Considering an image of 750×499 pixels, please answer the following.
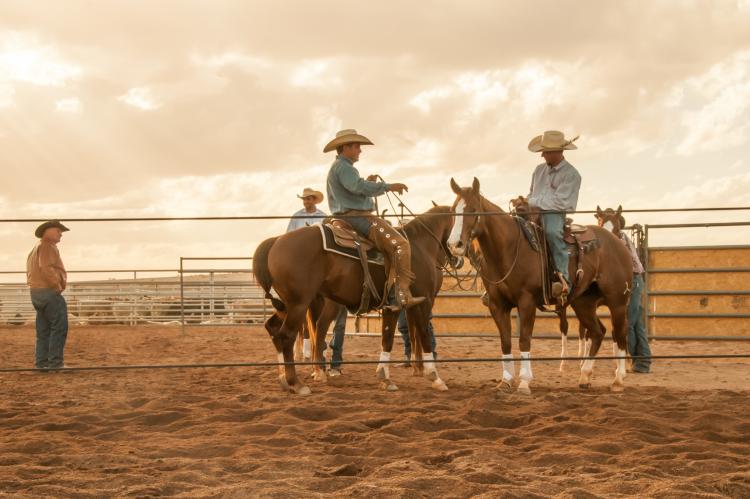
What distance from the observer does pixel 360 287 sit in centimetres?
738

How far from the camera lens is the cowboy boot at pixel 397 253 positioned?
289 inches

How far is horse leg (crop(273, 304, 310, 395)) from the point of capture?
7.13 metres

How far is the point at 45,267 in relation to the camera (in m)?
9.55

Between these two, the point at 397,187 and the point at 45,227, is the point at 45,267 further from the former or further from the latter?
the point at 397,187

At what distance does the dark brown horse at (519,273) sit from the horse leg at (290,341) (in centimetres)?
151

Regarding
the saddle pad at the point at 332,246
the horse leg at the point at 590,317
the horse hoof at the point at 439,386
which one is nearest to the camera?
the saddle pad at the point at 332,246

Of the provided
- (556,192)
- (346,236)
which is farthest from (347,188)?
(556,192)

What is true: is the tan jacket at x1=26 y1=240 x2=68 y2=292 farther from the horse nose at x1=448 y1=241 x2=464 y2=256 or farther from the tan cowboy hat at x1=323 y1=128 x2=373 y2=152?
the horse nose at x1=448 y1=241 x2=464 y2=256

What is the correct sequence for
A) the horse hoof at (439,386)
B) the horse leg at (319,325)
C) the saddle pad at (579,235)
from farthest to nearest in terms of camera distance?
the horse leg at (319,325) < the saddle pad at (579,235) < the horse hoof at (439,386)

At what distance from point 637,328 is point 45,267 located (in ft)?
23.3

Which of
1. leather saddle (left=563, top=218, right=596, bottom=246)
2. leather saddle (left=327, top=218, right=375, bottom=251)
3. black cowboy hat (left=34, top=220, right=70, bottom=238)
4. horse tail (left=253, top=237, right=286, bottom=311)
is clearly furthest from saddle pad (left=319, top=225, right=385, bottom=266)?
black cowboy hat (left=34, top=220, right=70, bottom=238)

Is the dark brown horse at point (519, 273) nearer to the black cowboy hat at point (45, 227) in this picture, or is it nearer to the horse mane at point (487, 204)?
the horse mane at point (487, 204)

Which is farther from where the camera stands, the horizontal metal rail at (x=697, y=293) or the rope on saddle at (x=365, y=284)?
the horizontal metal rail at (x=697, y=293)

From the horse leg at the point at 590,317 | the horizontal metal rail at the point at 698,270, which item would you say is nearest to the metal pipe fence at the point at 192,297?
the horizontal metal rail at the point at 698,270
